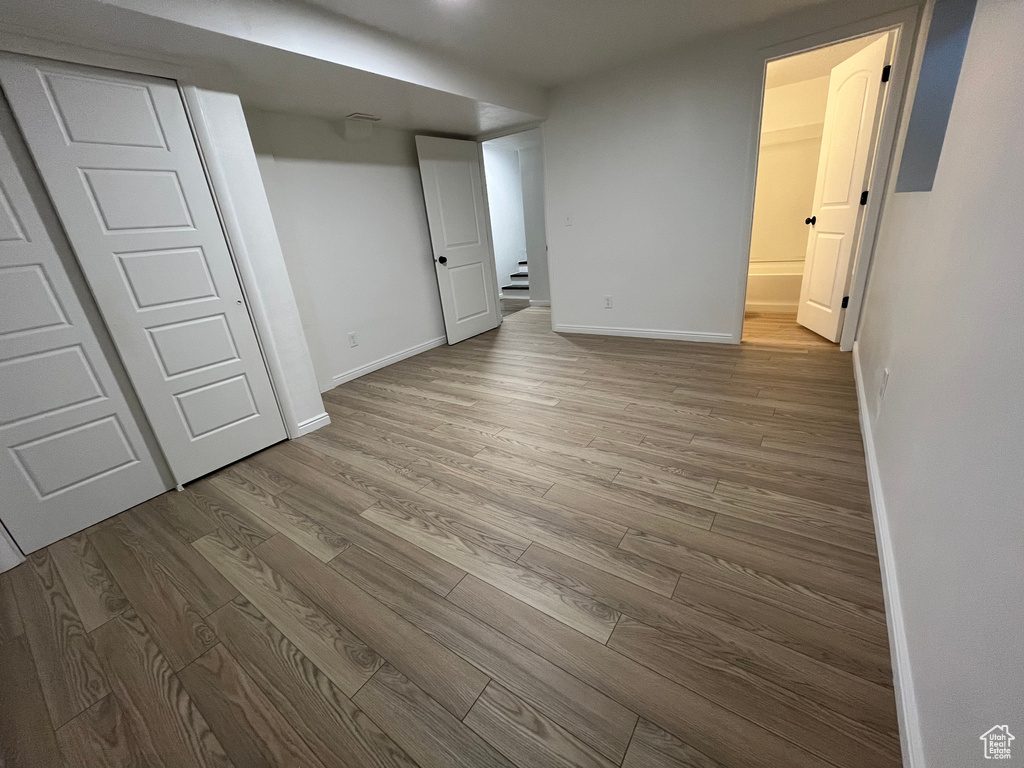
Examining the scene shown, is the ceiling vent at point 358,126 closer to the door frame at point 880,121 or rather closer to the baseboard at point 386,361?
the baseboard at point 386,361

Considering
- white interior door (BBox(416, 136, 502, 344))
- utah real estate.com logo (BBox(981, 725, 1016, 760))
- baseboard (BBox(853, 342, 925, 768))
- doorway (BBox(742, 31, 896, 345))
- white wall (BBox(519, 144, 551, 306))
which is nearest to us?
utah real estate.com logo (BBox(981, 725, 1016, 760))

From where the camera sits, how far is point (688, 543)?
4.93 ft

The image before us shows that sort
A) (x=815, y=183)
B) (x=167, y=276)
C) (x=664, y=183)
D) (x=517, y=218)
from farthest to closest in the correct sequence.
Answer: (x=517, y=218), (x=815, y=183), (x=664, y=183), (x=167, y=276)

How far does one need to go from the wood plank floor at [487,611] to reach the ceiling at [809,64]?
286 cm

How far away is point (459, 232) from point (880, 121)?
348 centimetres

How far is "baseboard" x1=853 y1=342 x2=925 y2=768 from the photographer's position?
0.85 metres

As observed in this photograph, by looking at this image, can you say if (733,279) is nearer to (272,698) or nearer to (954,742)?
(954,742)

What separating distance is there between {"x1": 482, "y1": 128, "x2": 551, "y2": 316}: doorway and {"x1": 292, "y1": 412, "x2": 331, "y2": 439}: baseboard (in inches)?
137

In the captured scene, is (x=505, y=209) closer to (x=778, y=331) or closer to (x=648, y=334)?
(x=648, y=334)

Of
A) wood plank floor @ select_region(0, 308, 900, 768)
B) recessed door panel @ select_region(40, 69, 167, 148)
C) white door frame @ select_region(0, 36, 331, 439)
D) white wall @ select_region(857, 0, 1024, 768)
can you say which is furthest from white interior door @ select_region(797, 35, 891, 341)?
recessed door panel @ select_region(40, 69, 167, 148)

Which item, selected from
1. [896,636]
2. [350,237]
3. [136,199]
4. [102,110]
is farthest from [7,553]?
[896,636]

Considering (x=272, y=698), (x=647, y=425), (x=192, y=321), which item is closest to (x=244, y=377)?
(x=192, y=321)

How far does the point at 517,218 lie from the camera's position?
7559 mm

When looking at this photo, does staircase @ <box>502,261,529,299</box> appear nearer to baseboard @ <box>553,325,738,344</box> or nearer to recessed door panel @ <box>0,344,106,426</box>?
baseboard @ <box>553,325,738,344</box>
